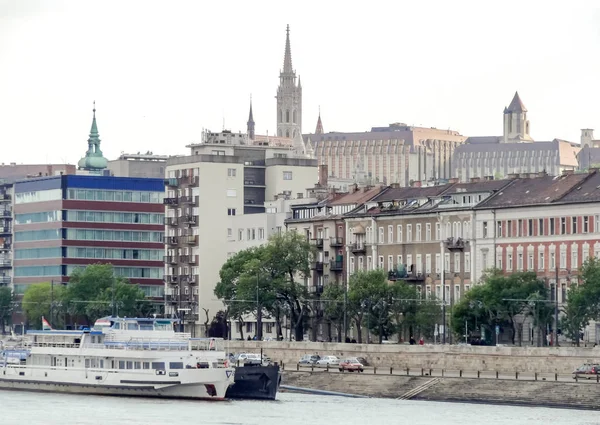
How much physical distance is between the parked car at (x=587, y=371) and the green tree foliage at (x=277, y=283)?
51.3 meters

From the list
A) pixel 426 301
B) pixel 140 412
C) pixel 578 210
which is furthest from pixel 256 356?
pixel 140 412

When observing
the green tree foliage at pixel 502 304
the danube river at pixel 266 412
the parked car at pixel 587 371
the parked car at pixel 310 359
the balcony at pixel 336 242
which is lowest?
the danube river at pixel 266 412

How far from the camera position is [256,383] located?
425 ft

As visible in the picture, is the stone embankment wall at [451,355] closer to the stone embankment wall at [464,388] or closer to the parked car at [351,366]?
the parked car at [351,366]

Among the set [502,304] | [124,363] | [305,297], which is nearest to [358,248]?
[305,297]

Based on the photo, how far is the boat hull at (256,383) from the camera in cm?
12925

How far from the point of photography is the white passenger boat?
12625 centimetres

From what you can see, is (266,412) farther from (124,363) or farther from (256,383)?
(124,363)

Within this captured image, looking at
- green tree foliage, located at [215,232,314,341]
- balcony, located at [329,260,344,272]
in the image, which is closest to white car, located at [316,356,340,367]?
green tree foliage, located at [215,232,314,341]

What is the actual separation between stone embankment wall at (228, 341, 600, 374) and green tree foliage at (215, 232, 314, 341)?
1303 cm

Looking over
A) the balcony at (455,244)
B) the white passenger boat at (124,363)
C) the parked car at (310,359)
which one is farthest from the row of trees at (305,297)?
the white passenger boat at (124,363)

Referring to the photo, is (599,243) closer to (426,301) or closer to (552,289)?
(552,289)

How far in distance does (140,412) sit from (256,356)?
40.9 m

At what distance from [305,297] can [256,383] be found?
156 feet
